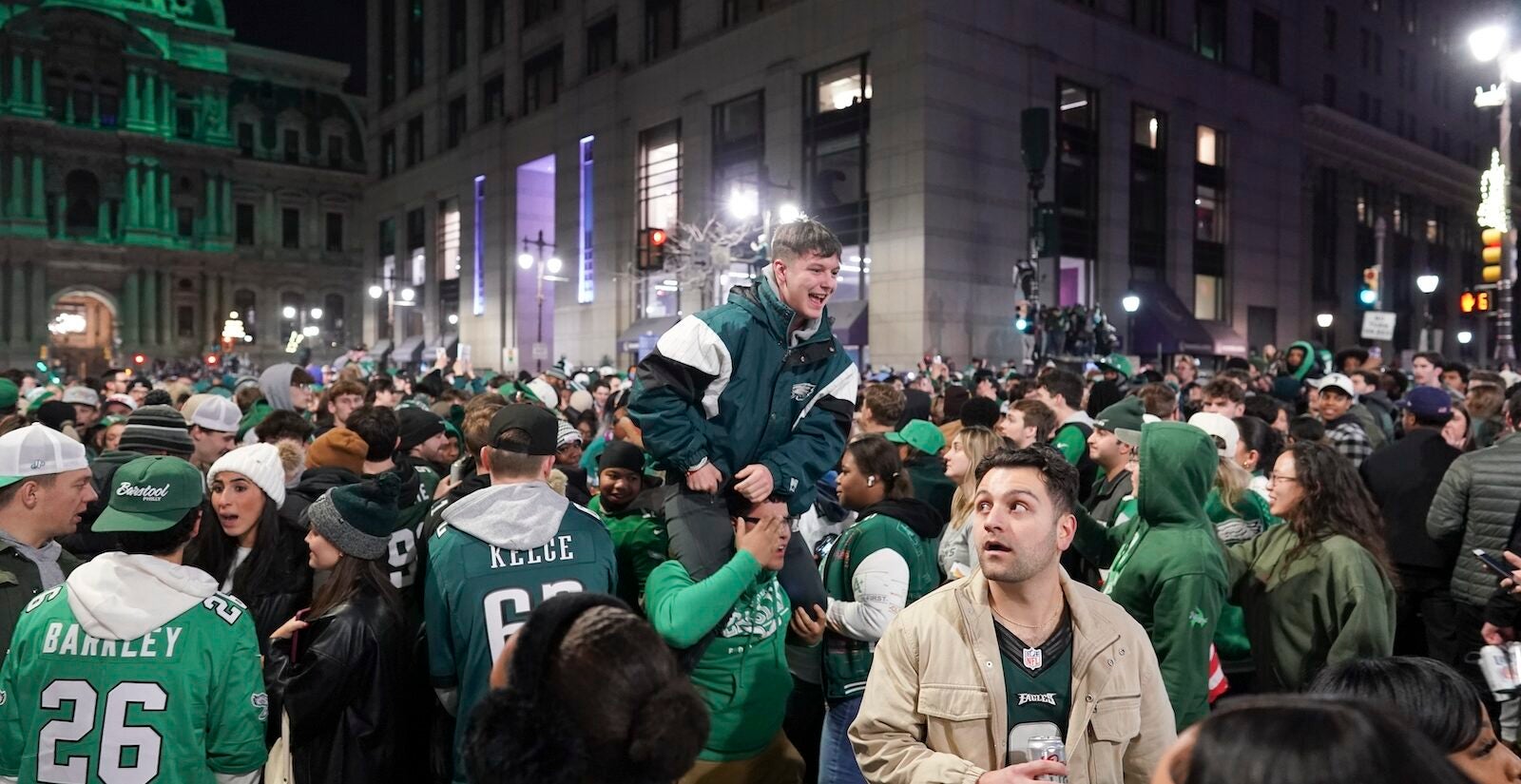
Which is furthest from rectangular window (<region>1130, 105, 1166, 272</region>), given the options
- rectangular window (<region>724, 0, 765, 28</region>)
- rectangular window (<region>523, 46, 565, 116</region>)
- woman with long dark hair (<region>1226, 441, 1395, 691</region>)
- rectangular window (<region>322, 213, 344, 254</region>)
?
rectangular window (<region>322, 213, 344, 254</region>)

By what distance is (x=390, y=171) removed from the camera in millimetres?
61375

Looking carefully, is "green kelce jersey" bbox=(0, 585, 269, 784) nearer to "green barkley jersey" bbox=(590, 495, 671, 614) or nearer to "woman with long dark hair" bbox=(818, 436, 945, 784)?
"green barkley jersey" bbox=(590, 495, 671, 614)

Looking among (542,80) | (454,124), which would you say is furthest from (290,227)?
(542,80)

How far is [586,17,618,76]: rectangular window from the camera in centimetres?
4218

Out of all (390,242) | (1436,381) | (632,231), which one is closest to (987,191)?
(632,231)

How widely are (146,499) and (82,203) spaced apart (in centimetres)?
7911

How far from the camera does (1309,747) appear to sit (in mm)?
1437

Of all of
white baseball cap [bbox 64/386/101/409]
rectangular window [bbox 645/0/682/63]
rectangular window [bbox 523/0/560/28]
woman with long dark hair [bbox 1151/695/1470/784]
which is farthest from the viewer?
rectangular window [bbox 523/0/560/28]

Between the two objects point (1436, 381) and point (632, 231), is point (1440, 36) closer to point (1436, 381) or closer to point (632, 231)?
point (632, 231)

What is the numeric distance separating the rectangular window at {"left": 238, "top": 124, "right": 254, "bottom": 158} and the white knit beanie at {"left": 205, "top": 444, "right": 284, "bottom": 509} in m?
82.7

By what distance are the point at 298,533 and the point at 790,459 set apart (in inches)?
101

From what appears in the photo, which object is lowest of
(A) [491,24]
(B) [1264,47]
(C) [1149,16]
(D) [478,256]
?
(D) [478,256]

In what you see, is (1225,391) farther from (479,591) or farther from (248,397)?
(248,397)

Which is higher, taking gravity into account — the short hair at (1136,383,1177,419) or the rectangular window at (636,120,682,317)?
the rectangular window at (636,120,682,317)
